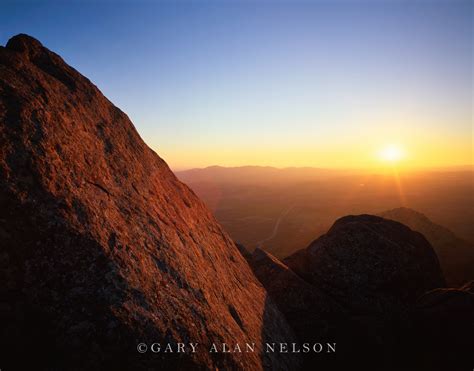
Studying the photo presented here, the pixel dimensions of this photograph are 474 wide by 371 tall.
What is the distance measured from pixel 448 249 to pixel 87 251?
47995 millimetres

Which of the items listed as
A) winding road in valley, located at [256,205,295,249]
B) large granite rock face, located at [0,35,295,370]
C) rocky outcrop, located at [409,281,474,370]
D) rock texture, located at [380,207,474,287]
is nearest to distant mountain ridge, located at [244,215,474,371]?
rocky outcrop, located at [409,281,474,370]

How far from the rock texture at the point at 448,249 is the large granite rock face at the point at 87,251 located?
22.7 m

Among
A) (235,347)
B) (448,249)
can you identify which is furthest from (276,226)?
(235,347)

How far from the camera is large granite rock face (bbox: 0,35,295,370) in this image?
477cm

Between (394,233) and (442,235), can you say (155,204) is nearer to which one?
(394,233)

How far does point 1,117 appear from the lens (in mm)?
5520

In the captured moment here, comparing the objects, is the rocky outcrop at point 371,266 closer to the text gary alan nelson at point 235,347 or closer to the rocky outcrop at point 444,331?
the rocky outcrop at point 444,331

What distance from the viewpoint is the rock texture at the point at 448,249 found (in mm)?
25419

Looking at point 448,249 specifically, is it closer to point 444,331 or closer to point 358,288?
point 358,288

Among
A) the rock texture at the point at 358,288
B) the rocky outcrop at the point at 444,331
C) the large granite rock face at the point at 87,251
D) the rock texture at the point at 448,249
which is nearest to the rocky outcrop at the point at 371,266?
the rock texture at the point at 358,288

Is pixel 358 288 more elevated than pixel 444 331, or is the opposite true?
pixel 358 288

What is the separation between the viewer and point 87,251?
550 cm

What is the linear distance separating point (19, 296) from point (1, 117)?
3.52m

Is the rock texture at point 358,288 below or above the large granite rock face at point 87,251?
below
